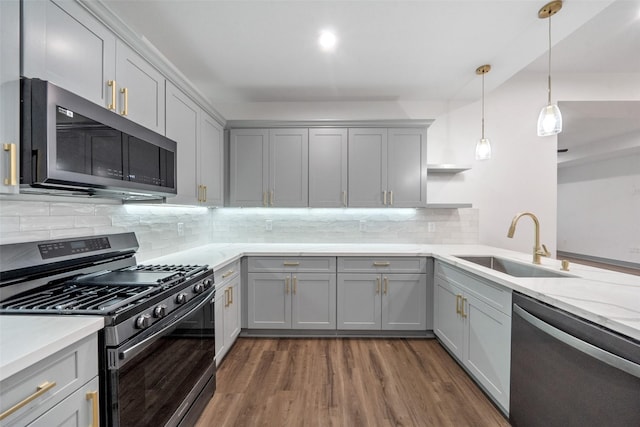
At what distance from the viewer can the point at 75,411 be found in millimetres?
900

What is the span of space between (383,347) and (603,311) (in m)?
1.85

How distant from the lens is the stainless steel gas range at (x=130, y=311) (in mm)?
1042

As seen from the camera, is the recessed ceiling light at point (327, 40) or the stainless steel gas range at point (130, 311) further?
the recessed ceiling light at point (327, 40)

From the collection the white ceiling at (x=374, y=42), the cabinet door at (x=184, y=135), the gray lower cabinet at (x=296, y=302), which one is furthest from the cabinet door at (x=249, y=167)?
the gray lower cabinet at (x=296, y=302)

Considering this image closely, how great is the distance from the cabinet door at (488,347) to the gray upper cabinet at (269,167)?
6.31 feet

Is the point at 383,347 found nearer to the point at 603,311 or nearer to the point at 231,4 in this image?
the point at 603,311

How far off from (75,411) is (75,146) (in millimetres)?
1015

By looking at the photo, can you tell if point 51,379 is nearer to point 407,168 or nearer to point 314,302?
point 314,302

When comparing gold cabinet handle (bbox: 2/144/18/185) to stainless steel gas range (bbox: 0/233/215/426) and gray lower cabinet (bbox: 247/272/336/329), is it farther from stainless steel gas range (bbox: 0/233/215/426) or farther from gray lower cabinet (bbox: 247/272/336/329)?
gray lower cabinet (bbox: 247/272/336/329)

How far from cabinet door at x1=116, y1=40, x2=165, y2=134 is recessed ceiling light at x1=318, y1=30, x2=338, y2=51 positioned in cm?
122

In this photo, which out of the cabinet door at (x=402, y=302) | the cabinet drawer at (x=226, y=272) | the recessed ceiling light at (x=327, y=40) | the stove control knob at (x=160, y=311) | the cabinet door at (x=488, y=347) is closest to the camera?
the stove control knob at (x=160, y=311)

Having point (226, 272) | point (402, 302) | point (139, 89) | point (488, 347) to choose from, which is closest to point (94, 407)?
point (226, 272)

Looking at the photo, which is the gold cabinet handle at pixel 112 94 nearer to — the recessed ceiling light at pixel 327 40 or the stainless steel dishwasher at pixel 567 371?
the recessed ceiling light at pixel 327 40

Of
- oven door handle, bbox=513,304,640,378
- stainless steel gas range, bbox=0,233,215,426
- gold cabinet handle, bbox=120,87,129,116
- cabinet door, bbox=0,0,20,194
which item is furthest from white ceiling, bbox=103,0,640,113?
oven door handle, bbox=513,304,640,378
